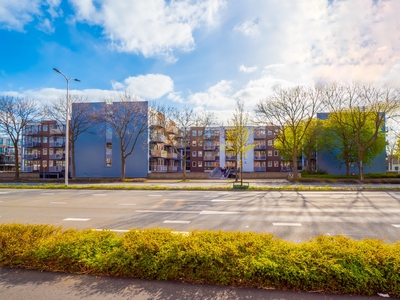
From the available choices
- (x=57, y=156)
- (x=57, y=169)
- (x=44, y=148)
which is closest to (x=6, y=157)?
(x=44, y=148)

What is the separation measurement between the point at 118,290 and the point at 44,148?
61059 millimetres

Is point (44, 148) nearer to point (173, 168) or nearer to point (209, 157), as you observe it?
point (173, 168)

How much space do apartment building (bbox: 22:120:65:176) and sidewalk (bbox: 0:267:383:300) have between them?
5500 cm

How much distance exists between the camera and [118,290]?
12.7 ft

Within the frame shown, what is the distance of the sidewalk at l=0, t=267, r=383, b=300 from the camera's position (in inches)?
143

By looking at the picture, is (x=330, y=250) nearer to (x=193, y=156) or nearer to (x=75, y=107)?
(x=75, y=107)

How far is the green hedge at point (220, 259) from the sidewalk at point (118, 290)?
141 millimetres

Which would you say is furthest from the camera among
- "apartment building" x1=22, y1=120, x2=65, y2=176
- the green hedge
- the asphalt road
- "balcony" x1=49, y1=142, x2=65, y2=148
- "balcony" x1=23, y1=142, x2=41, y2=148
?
"balcony" x1=23, y1=142, x2=41, y2=148

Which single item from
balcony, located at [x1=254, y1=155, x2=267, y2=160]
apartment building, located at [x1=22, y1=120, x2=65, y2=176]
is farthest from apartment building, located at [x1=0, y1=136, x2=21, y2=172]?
balcony, located at [x1=254, y1=155, x2=267, y2=160]

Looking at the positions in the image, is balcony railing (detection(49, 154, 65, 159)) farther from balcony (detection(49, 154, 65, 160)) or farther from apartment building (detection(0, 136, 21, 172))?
apartment building (detection(0, 136, 21, 172))

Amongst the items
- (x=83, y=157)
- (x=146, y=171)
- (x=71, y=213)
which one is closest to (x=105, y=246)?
(x=71, y=213)

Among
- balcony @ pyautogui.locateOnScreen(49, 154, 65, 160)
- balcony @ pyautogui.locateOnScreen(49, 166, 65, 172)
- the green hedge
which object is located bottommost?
balcony @ pyautogui.locateOnScreen(49, 166, 65, 172)

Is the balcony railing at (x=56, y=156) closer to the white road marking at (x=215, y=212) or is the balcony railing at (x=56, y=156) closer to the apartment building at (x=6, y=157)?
the apartment building at (x=6, y=157)

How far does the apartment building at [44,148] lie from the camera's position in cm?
5300
